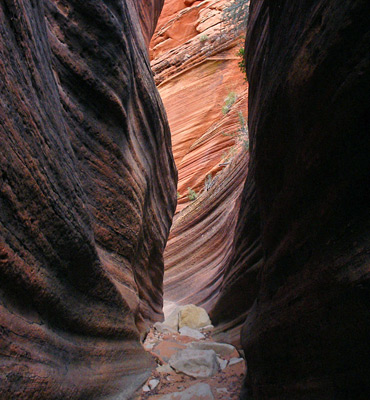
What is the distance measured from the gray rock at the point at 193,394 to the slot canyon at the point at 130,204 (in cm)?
16

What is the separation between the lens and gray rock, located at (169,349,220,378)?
3091 millimetres

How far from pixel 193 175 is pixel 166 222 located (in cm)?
A: 832

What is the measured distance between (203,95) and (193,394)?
16.5 m

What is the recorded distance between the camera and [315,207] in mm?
1707

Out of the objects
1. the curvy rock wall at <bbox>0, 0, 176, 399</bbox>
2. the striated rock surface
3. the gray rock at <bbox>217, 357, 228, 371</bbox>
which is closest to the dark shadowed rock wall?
the gray rock at <bbox>217, 357, 228, 371</bbox>

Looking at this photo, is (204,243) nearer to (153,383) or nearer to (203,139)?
(153,383)

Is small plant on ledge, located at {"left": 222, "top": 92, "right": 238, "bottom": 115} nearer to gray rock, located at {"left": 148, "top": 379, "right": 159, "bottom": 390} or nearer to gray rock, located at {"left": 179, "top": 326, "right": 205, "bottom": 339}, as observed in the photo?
gray rock, located at {"left": 179, "top": 326, "right": 205, "bottom": 339}

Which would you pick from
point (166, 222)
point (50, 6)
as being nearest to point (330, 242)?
point (50, 6)

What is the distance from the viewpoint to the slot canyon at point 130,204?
A: 1418 mm

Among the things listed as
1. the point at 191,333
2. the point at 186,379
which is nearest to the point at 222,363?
the point at 186,379

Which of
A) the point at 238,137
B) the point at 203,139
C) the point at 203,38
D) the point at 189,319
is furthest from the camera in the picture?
the point at 203,38

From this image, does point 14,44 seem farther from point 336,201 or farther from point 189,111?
point 189,111

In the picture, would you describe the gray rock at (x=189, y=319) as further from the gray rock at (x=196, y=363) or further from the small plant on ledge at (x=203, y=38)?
the small plant on ledge at (x=203, y=38)

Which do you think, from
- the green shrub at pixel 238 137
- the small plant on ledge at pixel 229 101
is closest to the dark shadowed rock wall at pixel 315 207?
the green shrub at pixel 238 137
